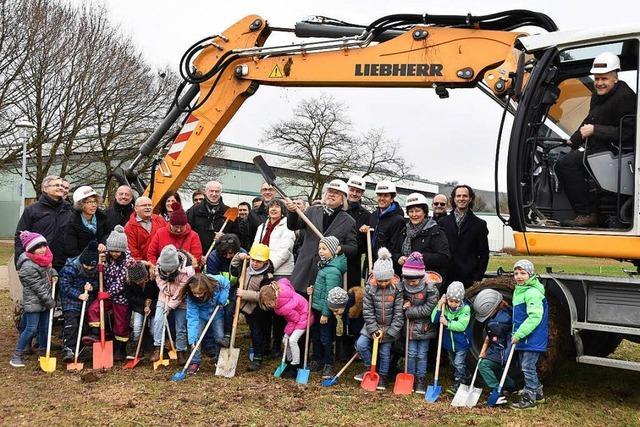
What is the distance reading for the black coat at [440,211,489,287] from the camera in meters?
6.98

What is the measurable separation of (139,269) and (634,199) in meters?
4.92

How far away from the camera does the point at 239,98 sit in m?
7.95

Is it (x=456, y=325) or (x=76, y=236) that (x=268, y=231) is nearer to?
(x=76, y=236)

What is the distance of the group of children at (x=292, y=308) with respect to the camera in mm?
6035

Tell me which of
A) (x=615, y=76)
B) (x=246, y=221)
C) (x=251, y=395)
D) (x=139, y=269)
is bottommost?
(x=251, y=395)

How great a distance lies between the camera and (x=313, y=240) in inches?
291

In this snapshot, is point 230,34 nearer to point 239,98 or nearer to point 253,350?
point 239,98

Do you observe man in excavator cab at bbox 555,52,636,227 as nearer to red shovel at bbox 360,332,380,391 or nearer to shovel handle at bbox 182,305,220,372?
red shovel at bbox 360,332,380,391

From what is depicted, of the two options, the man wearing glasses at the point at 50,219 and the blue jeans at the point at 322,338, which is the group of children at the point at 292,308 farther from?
the man wearing glasses at the point at 50,219

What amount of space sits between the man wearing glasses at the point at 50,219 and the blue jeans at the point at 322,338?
3064 mm

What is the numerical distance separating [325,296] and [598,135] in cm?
313

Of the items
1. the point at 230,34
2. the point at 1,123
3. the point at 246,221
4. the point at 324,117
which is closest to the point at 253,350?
the point at 246,221

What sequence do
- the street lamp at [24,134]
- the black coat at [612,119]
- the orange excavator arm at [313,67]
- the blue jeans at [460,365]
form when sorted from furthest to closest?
the street lamp at [24,134]
the orange excavator arm at [313,67]
the blue jeans at [460,365]
the black coat at [612,119]

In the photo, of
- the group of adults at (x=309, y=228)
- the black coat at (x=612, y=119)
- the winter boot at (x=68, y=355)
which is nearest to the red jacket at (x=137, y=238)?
the group of adults at (x=309, y=228)
